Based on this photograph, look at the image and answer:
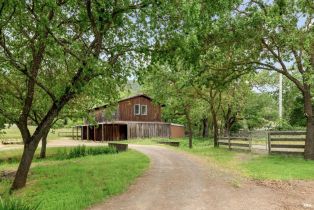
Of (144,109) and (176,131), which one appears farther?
(176,131)

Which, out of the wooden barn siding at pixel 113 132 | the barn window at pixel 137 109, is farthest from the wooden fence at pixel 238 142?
the wooden barn siding at pixel 113 132

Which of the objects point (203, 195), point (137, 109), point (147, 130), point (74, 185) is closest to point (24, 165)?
point (74, 185)

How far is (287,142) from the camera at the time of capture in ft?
74.6

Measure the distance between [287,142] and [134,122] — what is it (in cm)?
3679

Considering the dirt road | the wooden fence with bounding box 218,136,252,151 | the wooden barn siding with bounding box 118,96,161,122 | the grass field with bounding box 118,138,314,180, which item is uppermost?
the wooden barn siding with bounding box 118,96,161,122

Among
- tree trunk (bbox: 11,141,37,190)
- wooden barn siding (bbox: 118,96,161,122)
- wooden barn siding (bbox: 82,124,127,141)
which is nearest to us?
tree trunk (bbox: 11,141,37,190)

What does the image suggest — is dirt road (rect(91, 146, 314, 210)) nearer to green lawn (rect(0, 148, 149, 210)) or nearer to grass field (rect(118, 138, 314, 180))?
green lawn (rect(0, 148, 149, 210))

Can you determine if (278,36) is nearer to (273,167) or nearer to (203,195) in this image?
(273,167)

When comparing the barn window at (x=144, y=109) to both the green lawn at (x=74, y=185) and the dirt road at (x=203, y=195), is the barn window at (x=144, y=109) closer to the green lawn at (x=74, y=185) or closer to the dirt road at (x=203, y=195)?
the green lawn at (x=74, y=185)

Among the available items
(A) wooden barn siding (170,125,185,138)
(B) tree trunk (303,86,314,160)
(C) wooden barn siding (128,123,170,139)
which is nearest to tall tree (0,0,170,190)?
(B) tree trunk (303,86,314,160)

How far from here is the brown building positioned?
5728 centimetres

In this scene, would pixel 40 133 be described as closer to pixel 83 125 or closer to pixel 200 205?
pixel 200 205

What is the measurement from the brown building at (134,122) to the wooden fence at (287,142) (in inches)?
1375

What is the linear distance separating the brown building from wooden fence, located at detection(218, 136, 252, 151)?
2780cm
